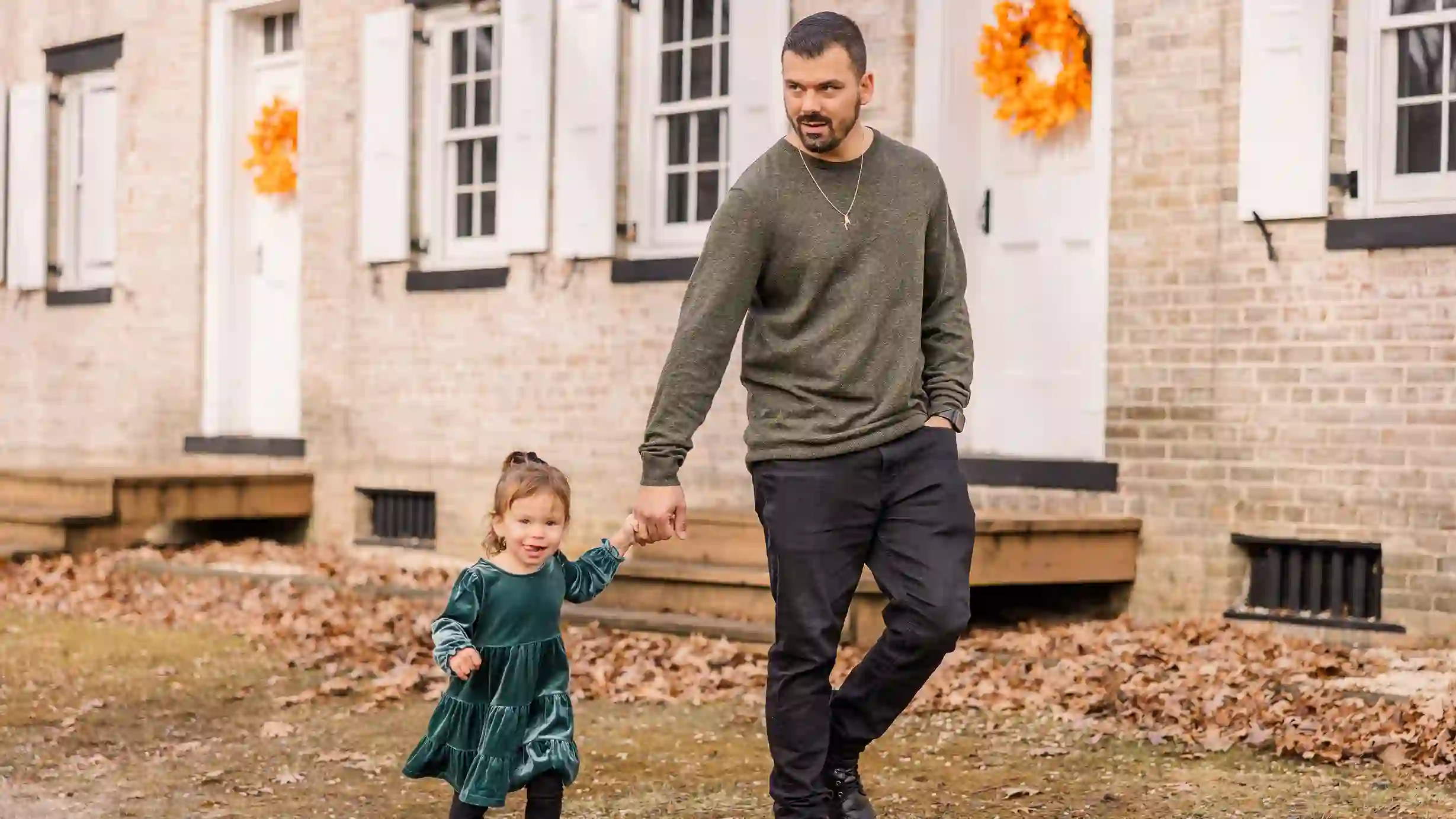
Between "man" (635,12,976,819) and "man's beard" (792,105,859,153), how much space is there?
16mm

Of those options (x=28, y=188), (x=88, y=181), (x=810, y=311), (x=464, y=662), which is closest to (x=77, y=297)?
(x=88, y=181)

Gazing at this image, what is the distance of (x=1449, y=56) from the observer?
8797mm

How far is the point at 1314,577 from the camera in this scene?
9.02m

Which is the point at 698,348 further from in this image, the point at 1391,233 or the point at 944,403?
Result: the point at 1391,233

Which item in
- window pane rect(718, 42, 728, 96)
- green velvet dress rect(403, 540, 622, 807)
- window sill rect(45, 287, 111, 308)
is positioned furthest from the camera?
window sill rect(45, 287, 111, 308)

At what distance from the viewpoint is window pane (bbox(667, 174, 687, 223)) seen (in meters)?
11.9

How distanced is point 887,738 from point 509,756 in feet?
8.06

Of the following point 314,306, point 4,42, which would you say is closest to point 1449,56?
point 314,306

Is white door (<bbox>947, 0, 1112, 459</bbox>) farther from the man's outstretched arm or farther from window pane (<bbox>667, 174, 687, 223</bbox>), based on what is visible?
the man's outstretched arm

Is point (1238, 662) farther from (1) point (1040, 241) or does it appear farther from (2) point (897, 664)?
(2) point (897, 664)

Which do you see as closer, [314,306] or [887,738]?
[887,738]

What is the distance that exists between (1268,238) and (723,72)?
3.80 metres

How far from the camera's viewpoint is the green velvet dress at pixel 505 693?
4.75 m

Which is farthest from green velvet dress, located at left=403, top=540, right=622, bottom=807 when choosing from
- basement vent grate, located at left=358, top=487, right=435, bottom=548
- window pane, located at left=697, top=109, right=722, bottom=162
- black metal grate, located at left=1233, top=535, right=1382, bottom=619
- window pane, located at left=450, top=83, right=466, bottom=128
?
window pane, located at left=450, top=83, right=466, bottom=128
